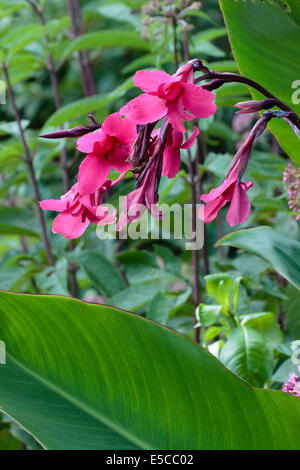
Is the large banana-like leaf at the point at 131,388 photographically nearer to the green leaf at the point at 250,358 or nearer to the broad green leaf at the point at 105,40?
the green leaf at the point at 250,358

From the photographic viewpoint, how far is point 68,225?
0.55 meters

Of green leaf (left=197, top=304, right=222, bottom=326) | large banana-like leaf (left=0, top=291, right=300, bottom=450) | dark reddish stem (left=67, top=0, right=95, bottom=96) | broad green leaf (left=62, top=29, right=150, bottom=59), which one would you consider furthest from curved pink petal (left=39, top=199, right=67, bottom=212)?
dark reddish stem (left=67, top=0, right=95, bottom=96)

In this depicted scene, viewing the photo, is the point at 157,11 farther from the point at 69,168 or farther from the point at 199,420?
the point at 199,420

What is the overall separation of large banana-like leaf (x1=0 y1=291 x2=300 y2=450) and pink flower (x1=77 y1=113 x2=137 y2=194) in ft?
0.41

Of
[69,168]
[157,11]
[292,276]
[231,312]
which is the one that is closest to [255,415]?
[292,276]

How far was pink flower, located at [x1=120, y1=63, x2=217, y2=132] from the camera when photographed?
18.6 inches

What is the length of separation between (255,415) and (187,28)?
0.72 meters

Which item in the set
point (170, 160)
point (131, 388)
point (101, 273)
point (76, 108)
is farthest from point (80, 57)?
point (131, 388)

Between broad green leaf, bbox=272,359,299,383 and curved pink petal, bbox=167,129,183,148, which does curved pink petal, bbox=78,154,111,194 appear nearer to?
curved pink petal, bbox=167,129,183,148

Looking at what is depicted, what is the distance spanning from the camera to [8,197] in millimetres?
1743

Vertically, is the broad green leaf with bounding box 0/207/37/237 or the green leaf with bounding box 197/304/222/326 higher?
the green leaf with bounding box 197/304/222/326

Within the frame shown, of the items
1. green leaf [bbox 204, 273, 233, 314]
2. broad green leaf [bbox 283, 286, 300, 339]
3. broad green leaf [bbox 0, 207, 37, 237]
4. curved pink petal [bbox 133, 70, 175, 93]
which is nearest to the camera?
curved pink petal [bbox 133, 70, 175, 93]

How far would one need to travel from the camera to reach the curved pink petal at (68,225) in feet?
1.78

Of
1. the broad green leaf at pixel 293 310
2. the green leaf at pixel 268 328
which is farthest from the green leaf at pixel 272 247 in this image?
the broad green leaf at pixel 293 310
